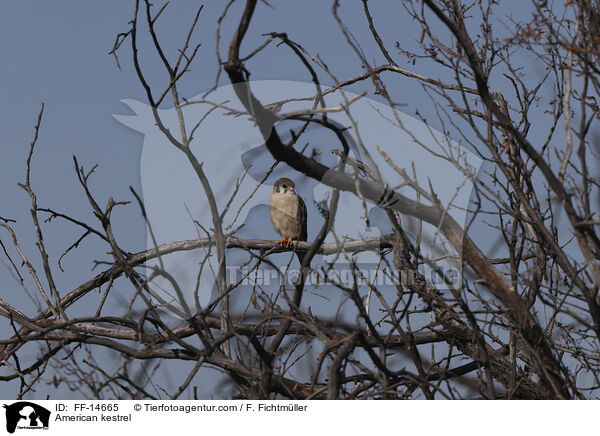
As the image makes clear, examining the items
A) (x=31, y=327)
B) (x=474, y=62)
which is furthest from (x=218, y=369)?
(x=474, y=62)

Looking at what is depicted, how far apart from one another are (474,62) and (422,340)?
6.38 feet

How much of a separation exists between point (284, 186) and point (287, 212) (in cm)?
→ 24

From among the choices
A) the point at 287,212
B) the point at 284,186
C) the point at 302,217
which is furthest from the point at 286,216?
the point at 284,186

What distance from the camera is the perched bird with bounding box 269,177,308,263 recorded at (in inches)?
220

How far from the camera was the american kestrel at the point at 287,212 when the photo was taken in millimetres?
5598

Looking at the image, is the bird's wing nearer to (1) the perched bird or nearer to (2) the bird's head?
(1) the perched bird

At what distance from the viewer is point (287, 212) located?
5645 millimetres
